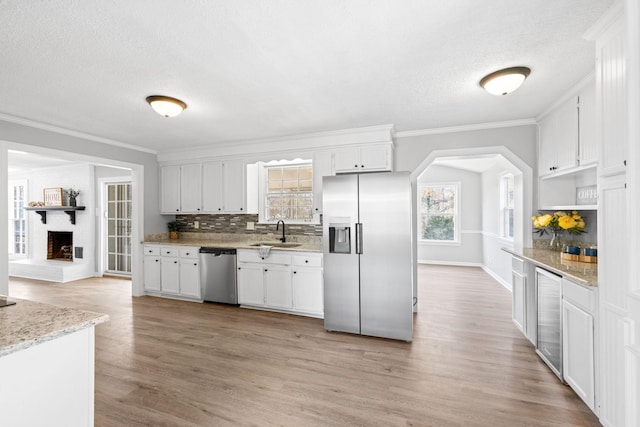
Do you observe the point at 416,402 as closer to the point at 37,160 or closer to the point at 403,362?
the point at 403,362

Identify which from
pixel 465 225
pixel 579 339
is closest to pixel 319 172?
pixel 579 339

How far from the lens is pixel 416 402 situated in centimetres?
217

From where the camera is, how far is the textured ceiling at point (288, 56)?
1.70m

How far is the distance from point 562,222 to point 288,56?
2990 millimetres

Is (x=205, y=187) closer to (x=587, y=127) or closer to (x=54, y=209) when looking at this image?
(x=54, y=209)

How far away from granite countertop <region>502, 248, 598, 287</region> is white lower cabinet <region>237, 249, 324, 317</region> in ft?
7.63

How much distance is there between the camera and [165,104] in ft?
9.50

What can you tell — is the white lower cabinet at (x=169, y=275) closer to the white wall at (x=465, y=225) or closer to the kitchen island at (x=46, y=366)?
the kitchen island at (x=46, y=366)

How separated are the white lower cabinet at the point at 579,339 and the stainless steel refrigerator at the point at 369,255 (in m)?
1.29

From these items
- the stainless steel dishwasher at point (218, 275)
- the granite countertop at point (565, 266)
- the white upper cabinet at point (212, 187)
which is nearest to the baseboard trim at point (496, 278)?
the granite countertop at point (565, 266)

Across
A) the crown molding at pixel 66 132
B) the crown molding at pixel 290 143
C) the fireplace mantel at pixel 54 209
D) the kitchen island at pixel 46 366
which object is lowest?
the kitchen island at pixel 46 366

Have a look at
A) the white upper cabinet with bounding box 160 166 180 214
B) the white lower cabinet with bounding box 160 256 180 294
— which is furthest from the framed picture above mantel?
the white lower cabinet with bounding box 160 256 180 294

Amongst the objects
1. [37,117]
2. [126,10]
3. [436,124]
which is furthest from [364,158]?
[37,117]

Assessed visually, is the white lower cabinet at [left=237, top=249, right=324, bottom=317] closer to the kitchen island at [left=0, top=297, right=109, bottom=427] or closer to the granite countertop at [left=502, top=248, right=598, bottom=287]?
the granite countertop at [left=502, top=248, right=598, bottom=287]
